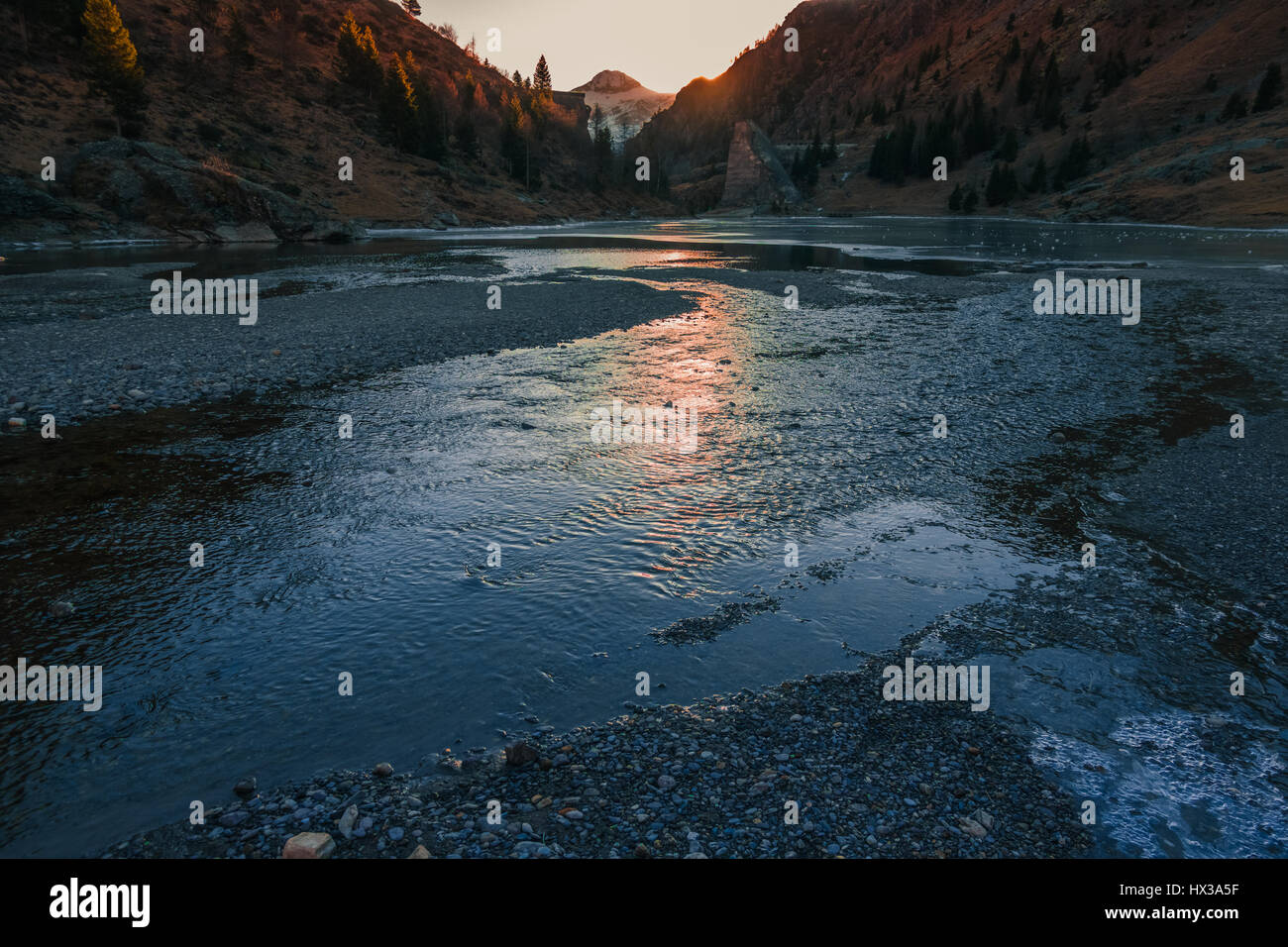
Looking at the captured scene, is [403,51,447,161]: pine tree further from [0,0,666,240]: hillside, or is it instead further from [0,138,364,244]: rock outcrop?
[0,138,364,244]: rock outcrop

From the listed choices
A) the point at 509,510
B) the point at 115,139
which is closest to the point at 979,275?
the point at 509,510

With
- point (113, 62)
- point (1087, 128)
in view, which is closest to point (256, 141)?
point (113, 62)

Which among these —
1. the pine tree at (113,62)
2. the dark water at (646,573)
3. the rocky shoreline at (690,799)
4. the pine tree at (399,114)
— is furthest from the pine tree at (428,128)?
the rocky shoreline at (690,799)

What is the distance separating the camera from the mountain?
83.4 meters

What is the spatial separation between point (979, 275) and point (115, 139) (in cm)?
6941

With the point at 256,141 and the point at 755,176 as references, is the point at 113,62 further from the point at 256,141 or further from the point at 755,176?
the point at 755,176

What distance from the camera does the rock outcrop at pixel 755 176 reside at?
574 ft

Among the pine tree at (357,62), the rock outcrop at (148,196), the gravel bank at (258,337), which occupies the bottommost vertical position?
the gravel bank at (258,337)

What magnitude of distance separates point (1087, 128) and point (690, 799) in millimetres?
159720

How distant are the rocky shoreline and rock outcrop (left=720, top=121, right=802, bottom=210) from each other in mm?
182175

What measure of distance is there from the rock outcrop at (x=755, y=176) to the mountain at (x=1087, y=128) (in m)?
2.25

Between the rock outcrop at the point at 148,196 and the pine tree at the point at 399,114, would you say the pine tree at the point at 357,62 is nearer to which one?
the pine tree at the point at 399,114

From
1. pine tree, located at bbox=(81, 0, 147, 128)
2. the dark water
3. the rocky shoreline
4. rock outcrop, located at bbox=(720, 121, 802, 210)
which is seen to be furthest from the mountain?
pine tree, located at bbox=(81, 0, 147, 128)
